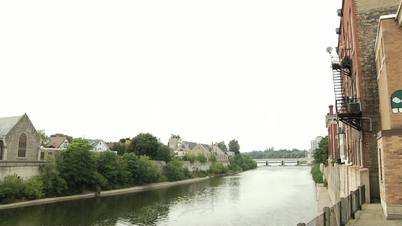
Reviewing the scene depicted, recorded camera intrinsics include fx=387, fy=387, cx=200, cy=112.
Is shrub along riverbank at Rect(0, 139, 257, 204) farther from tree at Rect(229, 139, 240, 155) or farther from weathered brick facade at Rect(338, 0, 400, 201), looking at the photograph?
tree at Rect(229, 139, 240, 155)

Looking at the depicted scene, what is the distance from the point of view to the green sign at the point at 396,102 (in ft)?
44.9

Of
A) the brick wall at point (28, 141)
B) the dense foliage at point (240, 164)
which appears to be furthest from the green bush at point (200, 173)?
the brick wall at point (28, 141)

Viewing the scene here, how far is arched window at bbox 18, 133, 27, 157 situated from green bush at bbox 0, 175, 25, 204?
13.0 meters

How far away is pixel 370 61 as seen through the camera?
18.4 metres

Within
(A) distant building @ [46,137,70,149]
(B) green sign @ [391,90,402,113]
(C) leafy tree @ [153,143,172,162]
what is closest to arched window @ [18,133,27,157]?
(C) leafy tree @ [153,143,172,162]

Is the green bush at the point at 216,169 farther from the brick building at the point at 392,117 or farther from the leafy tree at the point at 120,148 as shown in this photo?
the brick building at the point at 392,117

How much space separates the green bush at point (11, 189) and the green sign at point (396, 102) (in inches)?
1487

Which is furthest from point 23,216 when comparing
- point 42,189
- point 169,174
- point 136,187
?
point 169,174

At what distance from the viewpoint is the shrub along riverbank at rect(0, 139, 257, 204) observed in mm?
42031

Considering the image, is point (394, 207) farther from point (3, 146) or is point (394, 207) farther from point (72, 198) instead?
point (3, 146)

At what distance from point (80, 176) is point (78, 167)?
1.30 meters

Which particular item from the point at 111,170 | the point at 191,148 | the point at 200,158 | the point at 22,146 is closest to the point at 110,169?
the point at 111,170

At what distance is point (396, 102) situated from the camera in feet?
45.1

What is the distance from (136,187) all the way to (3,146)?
1980cm
